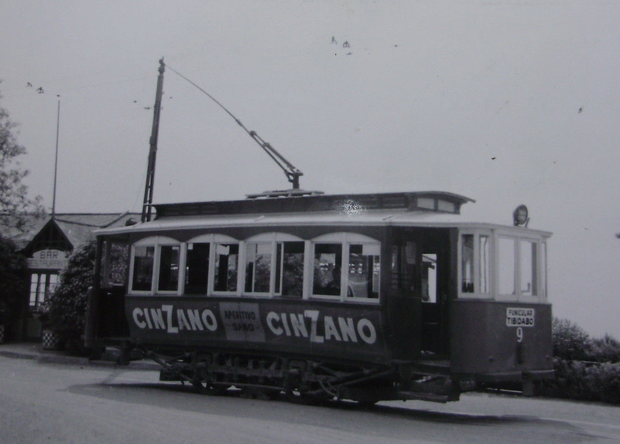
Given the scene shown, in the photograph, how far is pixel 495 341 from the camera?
11.3 meters

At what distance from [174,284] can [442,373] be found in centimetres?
551

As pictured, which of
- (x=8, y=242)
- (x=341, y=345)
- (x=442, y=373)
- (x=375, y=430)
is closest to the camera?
(x=375, y=430)

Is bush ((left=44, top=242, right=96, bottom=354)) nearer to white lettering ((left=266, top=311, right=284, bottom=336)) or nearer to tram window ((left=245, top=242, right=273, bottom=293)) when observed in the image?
tram window ((left=245, top=242, right=273, bottom=293))

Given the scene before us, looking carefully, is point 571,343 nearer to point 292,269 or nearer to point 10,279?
point 292,269

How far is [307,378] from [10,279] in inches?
758

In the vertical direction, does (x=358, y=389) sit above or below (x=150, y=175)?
below

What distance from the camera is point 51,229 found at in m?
29.7

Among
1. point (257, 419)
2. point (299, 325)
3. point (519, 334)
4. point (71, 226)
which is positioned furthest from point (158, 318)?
point (71, 226)

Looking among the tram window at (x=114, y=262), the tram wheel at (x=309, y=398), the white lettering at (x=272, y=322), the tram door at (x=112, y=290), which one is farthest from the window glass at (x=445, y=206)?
the tram window at (x=114, y=262)

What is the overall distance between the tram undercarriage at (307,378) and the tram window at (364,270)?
1.08 metres

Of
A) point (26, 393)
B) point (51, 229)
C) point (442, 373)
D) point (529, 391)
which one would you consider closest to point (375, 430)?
point (442, 373)

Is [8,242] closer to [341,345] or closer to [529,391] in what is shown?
[341,345]

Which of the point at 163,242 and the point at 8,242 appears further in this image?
the point at 8,242

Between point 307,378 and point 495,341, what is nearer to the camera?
point 495,341
